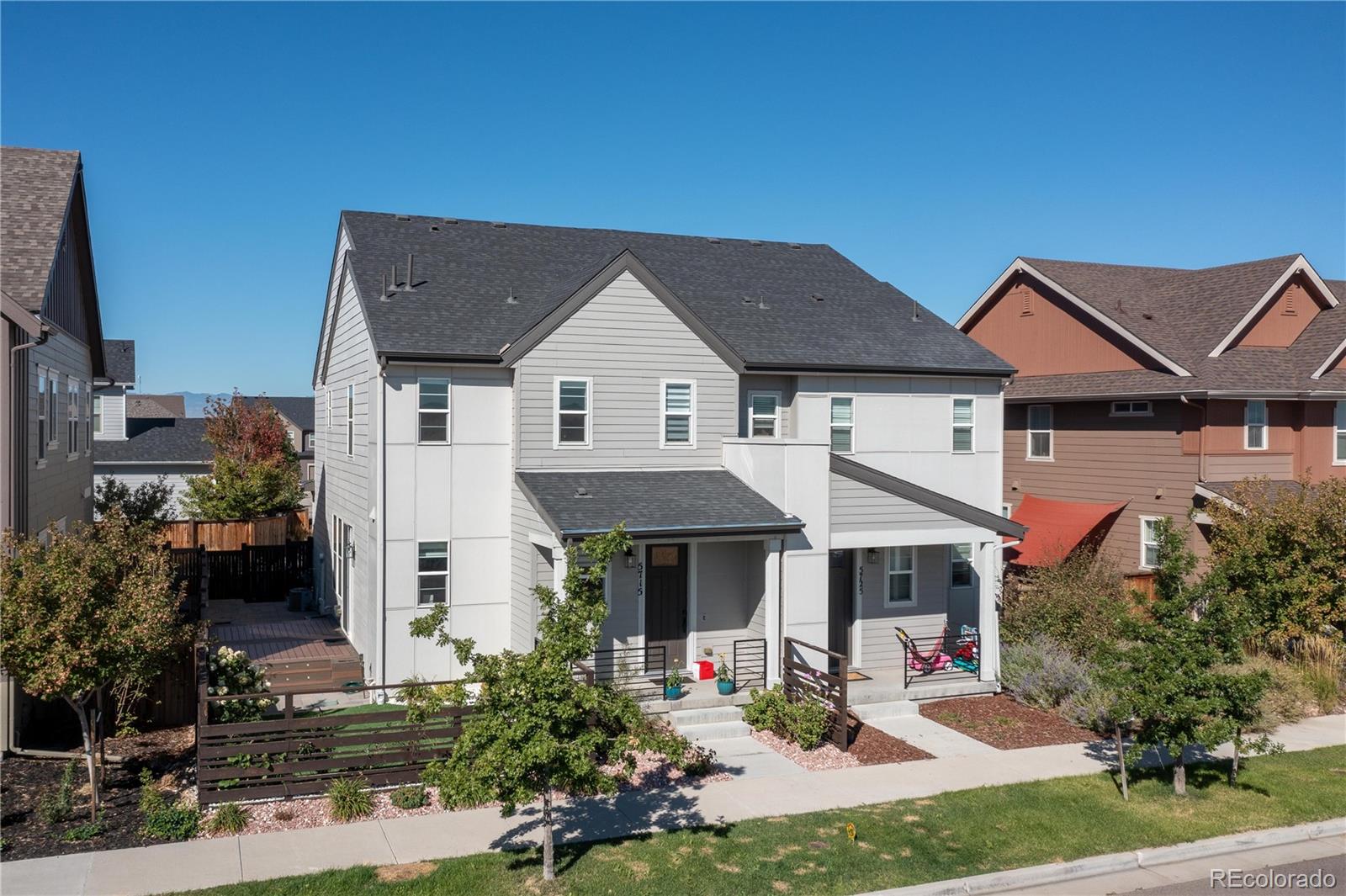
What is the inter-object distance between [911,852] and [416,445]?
11686 mm

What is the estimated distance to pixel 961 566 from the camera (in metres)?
22.5

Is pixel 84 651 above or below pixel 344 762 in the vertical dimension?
above

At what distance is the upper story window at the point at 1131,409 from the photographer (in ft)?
87.7

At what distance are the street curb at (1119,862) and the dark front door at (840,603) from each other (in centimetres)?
904

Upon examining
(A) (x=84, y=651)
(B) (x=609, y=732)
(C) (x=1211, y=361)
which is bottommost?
(B) (x=609, y=732)

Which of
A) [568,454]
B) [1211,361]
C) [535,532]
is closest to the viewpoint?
[535,532]

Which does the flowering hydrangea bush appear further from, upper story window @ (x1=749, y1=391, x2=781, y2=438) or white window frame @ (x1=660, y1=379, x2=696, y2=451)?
upper story window @ (x1=749, y1=391, x2=781, y2=438)

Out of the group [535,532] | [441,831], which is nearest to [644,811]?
[441,831]

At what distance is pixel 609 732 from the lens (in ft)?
43.6

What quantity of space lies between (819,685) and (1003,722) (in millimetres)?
3420

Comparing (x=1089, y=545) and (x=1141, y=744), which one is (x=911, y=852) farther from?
(x=1089, y=545)

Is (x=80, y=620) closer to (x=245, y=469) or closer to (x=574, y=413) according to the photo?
(x=574, y=413)

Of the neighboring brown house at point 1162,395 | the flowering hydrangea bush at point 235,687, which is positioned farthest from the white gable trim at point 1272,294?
the flowering hydrangea bush at point 235,687

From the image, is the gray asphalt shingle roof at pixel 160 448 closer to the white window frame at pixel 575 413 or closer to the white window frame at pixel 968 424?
the white window frame at pixel 575 413
